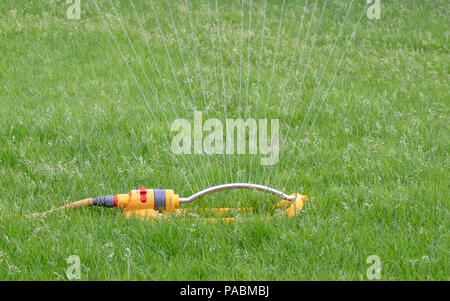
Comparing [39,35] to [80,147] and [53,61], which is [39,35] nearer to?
[53,61]

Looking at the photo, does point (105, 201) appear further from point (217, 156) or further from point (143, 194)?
point (217, 156)

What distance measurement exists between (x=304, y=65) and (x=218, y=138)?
9.31 feet

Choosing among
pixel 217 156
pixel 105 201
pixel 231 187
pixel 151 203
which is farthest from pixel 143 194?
pixel 217 156

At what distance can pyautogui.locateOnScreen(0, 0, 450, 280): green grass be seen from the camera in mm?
4426
